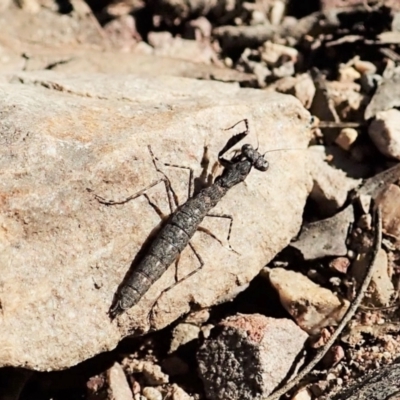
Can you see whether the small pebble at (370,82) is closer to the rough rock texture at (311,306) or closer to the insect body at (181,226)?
the insect body at (181,226)

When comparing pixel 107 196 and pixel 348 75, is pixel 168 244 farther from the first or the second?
pixel 348 75

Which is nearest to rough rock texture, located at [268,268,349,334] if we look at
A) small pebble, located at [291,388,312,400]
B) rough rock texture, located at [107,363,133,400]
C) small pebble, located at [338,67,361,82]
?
small pebble, located at [291,388,312,400]

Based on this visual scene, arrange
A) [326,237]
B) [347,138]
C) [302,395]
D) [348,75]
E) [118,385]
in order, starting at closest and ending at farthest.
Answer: [302,395]
[118,385]
[326,237]
[347,138]
[348,75]

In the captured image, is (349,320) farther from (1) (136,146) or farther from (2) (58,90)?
(2) (58,90)

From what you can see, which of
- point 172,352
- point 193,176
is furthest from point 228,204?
point 172,352

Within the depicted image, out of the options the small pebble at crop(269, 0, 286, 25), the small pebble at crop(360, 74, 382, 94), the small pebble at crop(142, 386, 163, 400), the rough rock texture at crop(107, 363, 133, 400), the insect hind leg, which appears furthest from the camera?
the small pebble at crop(269, 0, 286, 25)

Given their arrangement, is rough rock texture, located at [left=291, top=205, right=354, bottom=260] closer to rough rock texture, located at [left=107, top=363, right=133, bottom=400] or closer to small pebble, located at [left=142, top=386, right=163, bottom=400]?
small pebble, located at [left=142, top=386, right=163, bottom=400]

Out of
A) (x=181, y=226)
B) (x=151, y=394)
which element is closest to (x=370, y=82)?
(x=181, y=226)
